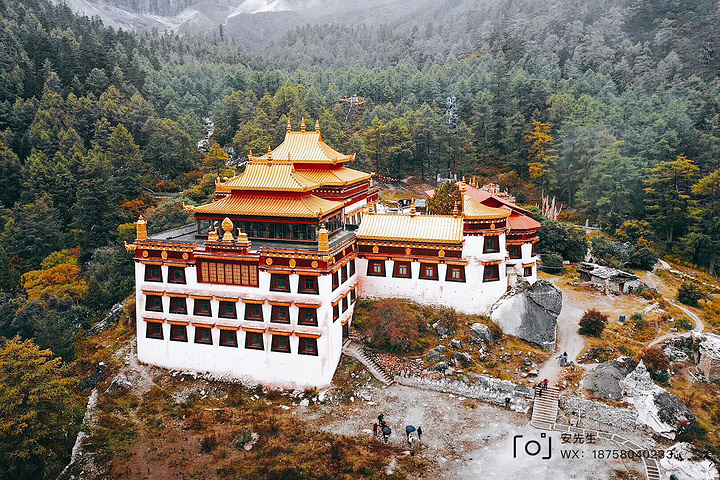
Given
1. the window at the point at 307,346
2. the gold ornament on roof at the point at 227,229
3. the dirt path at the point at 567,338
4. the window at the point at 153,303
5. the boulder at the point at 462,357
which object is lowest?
the dirt path at the point at 567,338

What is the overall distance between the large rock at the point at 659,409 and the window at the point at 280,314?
19.1m

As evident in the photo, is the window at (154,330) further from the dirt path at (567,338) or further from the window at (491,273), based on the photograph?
the dirt path at (567,338)

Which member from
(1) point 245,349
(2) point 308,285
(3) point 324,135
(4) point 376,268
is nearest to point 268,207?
(2) point 308,285

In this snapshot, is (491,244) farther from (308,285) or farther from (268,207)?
(268,207)

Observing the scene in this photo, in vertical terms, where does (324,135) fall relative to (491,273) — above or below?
above

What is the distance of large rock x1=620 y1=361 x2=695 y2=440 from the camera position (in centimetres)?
2575

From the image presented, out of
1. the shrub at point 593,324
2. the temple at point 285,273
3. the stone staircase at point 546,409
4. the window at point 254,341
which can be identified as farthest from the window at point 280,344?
the shrub at point 593,324

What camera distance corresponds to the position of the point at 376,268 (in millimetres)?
35312

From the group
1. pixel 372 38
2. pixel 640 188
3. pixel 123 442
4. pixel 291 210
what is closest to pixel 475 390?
pixel 291 210

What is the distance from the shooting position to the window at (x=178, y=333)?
31359mm

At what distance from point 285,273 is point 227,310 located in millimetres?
4349

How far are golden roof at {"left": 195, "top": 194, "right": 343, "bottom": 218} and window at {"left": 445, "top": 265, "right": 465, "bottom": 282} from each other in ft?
29.3

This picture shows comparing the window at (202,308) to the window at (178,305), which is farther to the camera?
the window at (178,305)

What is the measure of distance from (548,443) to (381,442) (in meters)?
8.11
